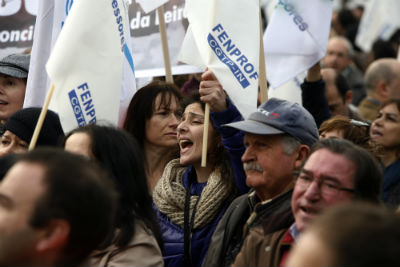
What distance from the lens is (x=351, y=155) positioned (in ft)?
11.6

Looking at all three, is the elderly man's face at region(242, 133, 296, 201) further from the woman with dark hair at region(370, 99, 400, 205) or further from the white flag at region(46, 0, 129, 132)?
the woman with dark hair at region(370, 99, 400, 205)

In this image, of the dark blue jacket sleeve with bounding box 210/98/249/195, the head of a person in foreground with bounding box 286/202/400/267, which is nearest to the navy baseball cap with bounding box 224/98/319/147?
the dark blue jacket sleeve with bounding box 210/98/249/195

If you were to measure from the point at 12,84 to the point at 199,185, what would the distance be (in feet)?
6.79

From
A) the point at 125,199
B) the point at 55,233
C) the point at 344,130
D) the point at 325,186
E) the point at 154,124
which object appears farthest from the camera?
the point at 154,124

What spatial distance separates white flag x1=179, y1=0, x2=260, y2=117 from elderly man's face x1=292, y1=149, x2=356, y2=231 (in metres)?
1.44

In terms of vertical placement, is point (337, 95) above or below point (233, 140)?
below

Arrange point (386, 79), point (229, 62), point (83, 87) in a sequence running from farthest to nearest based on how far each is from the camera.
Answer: point (386, 79), point (229, 62), point (83, 87)

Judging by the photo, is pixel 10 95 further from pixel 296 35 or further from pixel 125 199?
pixel 125 199

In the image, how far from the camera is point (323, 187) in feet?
11.5

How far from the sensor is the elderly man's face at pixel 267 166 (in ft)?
13.4

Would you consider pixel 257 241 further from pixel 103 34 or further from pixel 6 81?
pixel 6 81

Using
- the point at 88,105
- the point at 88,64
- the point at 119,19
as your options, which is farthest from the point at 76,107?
the point at 119,19

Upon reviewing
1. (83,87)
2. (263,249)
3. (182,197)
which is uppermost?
(83,87)

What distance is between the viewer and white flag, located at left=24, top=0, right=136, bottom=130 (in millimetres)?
5777
